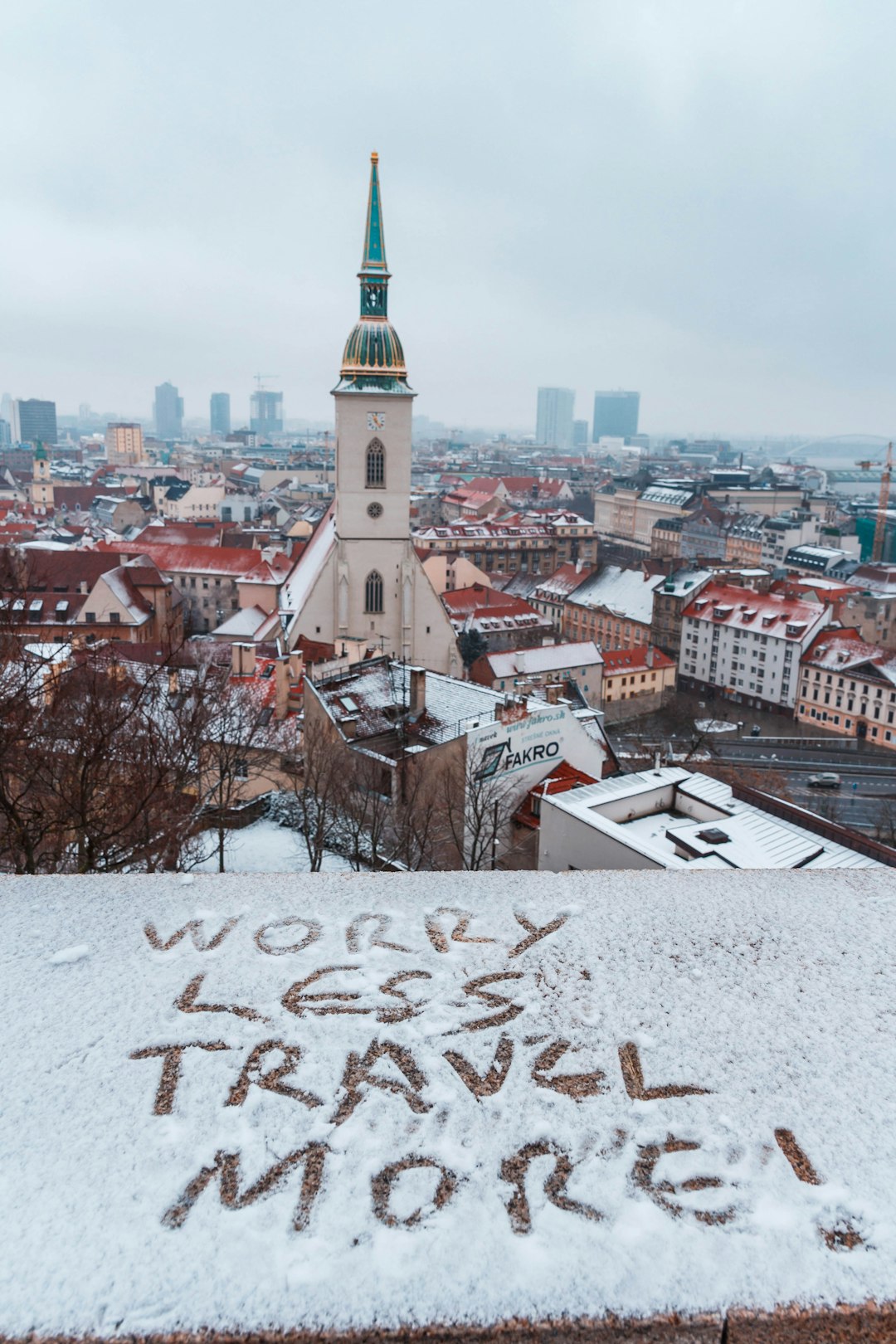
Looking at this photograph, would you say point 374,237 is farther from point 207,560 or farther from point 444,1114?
point 444,1114

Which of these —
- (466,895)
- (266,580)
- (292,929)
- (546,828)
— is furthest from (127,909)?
(266,580)

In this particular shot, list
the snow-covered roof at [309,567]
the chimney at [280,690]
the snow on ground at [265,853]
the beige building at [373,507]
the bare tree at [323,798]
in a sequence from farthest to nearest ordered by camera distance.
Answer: the snow-covered roof at [309,567] < the beige building at [373,507] < the chimney at [280,690] < the snow on ground at [265,853] < the bare tree at [323,798]

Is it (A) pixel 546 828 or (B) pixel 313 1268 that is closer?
(B) pixel 313 1268

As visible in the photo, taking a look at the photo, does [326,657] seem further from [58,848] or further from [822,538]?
[822,538]

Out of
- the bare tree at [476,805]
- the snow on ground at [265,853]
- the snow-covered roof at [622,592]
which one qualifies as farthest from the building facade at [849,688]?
the snow on ground at [265,853]

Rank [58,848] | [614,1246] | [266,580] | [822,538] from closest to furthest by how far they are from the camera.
→ [614,1246] → [58,848] → [266,580] → [822,538]

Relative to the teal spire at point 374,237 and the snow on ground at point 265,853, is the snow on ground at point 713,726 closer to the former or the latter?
the teal spire at point 374,237

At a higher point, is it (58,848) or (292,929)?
(292,929)
